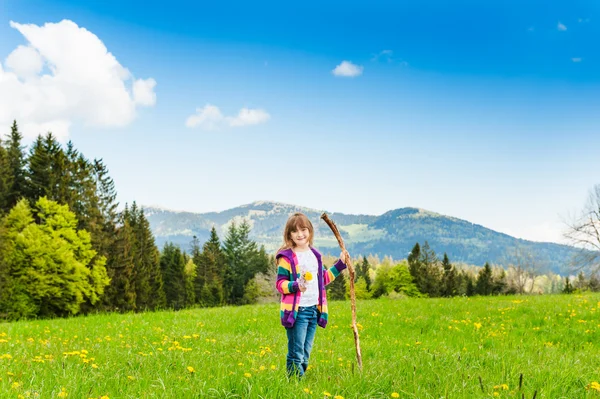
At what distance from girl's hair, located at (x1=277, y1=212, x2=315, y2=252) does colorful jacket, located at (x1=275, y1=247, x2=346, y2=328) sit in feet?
0.31

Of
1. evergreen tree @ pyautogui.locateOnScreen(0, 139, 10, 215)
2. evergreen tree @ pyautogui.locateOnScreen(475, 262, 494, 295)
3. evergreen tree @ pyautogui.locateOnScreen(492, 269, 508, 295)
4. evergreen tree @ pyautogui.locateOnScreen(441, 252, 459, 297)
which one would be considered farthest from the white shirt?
evergreen tree @ pyautogui.locateOnScreen(475, 262, 494, 295)

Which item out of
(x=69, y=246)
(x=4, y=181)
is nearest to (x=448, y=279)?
(x=69, y=246)

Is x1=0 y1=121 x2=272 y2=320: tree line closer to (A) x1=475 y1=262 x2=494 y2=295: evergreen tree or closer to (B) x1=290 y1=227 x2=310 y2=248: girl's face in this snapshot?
(B) x1=290 y1=227 x2=310 y2=248: girl's face

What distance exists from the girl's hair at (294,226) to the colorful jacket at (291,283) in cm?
9

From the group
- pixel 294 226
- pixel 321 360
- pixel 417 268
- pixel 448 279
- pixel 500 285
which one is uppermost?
pixel 294 226

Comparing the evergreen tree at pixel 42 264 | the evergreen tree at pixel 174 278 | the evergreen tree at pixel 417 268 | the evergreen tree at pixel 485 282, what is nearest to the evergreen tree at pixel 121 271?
the evergreen tree at pixel 42 264

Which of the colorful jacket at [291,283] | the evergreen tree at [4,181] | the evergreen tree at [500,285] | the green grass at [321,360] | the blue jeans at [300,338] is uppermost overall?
the evergreen tree at [4,181]

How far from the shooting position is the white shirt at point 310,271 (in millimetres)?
5098

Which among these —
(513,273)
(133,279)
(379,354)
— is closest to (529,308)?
(379,354)

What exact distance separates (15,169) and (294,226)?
45.7 meters

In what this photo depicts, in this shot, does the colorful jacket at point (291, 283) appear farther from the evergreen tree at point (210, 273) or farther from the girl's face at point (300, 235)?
the evergreen tree at point (210, 273)

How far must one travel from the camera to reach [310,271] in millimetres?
5207

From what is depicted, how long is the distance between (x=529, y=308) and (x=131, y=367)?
11827 millimetres

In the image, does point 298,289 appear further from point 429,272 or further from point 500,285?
point 500,285
